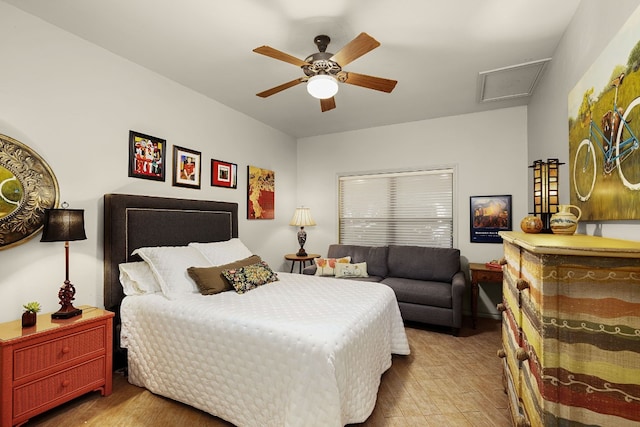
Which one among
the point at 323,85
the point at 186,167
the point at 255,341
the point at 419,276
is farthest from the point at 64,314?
the point at 419,276

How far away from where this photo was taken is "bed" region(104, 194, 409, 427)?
1606 millimetres

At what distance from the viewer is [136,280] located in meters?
2.44

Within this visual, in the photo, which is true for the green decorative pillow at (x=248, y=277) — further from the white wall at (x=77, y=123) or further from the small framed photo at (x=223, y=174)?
the small framed photo at (x=223, y=174)

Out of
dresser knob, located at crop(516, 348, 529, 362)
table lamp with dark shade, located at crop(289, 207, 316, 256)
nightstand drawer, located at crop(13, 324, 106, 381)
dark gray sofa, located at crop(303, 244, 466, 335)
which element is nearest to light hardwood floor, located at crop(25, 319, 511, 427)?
nightstand drawer, located at crop(13, 324, 106, 381)

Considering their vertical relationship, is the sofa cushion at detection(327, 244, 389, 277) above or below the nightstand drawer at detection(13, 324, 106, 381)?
above

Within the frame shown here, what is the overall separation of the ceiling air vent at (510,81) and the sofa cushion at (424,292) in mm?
2288

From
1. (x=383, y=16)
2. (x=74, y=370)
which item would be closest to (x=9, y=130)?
(x=74, y=370)

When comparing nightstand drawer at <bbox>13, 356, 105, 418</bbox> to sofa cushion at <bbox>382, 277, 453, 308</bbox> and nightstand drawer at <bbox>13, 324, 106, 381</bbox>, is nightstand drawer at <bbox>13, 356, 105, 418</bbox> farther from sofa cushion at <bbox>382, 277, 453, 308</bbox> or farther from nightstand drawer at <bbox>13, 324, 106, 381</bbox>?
sofa cushion at <bbox>382, 277, 453, 308</bbox>

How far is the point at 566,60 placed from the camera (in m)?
2.27

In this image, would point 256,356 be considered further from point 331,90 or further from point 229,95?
point 229,95

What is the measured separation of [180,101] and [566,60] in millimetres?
3539

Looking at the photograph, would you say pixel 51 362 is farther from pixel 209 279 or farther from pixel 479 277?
pixel 479 277

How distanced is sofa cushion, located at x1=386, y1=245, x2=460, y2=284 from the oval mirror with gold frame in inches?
146

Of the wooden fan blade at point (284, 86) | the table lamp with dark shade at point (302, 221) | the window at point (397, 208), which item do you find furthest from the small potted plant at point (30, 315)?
the window at point (397, 208)
